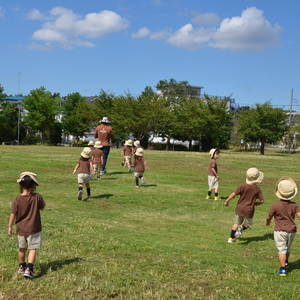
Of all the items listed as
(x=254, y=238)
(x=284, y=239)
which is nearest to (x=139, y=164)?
(x=254, y=238)

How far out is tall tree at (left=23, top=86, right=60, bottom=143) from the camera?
77312 millimetres

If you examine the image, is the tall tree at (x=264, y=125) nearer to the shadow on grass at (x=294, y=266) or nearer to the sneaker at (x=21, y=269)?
the shadow on grass at (x=294, y=266)

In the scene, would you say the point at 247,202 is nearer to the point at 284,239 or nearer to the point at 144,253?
the point at 284,239

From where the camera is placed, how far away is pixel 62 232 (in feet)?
29.9

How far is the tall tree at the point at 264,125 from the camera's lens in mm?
56094

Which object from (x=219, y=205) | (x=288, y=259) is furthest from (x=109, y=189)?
(x=288, y=259)

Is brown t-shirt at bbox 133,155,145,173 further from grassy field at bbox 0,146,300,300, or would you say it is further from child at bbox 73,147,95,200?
child at bbox 73,147,95,200

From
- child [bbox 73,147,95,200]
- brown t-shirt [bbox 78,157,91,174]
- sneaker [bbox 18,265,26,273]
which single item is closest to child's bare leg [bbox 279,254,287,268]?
sneaker [bbox 18,265,26,273]

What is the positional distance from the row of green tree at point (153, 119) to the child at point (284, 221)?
4981 cm

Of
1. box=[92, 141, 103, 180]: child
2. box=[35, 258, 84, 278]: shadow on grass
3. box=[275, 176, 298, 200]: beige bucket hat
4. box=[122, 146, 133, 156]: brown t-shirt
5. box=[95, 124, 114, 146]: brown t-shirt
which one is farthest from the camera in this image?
box=[122, 146, 133, 156]: brown t-shirt

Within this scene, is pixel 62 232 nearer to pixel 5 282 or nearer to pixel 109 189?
pixel 5 282

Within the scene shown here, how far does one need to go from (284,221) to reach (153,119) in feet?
194

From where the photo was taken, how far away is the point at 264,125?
56594mm

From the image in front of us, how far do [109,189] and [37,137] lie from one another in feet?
232
